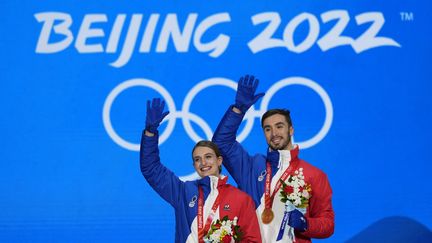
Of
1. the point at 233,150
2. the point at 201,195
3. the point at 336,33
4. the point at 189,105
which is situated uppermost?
the point at 336,33

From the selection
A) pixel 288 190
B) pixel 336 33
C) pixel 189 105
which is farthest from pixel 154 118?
pixel 336 33

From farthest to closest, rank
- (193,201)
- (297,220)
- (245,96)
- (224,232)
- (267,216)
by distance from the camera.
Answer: (245,96), (267,216), (193,201), (297,220), (224,232)

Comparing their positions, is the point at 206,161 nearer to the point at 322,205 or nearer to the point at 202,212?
the point at 202,212

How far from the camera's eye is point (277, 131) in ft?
15.9

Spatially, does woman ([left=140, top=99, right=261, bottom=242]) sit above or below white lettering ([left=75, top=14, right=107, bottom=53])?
below

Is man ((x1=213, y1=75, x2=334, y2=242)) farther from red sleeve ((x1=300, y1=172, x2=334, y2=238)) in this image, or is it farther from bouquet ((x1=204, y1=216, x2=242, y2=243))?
bouquet ((x1=204, y1=216, x2=242, y2=243))

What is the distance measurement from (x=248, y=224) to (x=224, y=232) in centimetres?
25

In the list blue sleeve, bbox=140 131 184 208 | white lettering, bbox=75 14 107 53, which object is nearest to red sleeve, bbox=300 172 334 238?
blue sleeve, bbox=140 131 184 208

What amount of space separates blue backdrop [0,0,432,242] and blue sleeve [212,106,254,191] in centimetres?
137

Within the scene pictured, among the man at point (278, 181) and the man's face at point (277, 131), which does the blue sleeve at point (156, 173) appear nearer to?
the man at point (278, 181)

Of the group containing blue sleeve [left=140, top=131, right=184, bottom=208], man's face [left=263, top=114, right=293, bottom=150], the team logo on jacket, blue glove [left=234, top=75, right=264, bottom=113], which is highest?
blue glove [left=234, top=75, right=264, bottom=113]

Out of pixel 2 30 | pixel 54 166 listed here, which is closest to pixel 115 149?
pixel 54 166

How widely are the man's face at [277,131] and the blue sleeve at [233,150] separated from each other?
0.20 metres

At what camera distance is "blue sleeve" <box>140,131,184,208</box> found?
469 centimetres
